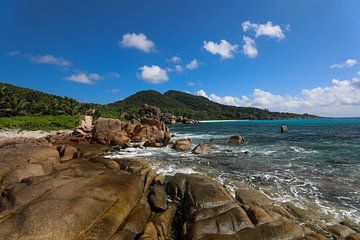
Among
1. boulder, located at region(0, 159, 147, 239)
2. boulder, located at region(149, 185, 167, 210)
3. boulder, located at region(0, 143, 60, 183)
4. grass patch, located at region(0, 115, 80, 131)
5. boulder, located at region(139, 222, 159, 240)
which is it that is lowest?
boulder, located at region(139, 222, 159, 240)

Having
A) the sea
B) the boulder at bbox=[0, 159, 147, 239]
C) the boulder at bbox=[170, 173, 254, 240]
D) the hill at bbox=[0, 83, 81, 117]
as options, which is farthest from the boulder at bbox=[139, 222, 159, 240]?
the hill at bbox=[0, 83, 81, 117]

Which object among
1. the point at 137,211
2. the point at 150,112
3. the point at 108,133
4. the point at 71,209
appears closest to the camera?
the point at 71,209

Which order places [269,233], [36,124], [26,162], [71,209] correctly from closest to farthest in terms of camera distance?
[269,233] < [71,209] < [26,162] < [36,124]

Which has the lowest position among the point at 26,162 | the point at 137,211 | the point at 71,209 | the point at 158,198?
the point at 137,211

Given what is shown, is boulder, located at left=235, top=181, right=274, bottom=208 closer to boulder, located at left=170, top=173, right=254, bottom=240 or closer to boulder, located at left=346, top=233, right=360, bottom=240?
boulder, located at left=170, top=173, right=254, bottom=240

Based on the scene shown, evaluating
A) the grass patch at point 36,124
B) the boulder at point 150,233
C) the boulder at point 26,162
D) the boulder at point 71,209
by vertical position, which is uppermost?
the grass patch at point 36,124

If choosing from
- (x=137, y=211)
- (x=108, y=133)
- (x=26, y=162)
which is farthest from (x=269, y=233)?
(x=108, y=133)

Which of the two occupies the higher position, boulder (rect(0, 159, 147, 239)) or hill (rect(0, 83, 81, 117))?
hill (rect(0, 83, 81, 117))

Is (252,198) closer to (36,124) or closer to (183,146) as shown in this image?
(183,146)

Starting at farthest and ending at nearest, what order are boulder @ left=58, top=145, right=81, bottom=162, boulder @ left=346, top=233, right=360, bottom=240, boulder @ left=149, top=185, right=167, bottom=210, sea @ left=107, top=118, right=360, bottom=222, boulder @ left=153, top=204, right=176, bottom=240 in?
boulder @ left=58, top=145, right=81, bottom=162
sea @ left=107, top=118, right=360, bottom=222
boulder @ left=149, top=185, right=167, bottom=210
boulder @ left=153, top=204, right=176, bottom=240
boulder @ left=346, top=233, right=360, bottom=240

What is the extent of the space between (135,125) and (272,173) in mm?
34887

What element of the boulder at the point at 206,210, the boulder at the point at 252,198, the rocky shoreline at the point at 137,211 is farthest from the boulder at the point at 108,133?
the boulder at the point at 252,198

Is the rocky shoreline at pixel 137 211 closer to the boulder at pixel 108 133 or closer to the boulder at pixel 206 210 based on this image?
the boulder at pixel 206 210

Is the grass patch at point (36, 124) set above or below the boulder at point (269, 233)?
above
